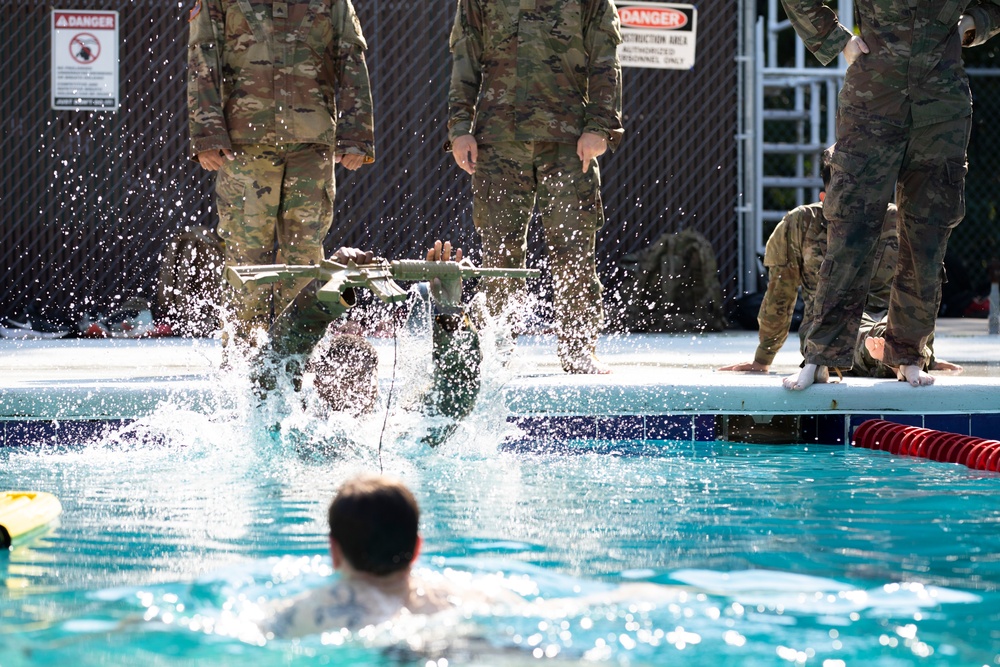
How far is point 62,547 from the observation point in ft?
11.3

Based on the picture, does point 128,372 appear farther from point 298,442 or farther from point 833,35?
point 833,35

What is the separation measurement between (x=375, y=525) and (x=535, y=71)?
3.94 m

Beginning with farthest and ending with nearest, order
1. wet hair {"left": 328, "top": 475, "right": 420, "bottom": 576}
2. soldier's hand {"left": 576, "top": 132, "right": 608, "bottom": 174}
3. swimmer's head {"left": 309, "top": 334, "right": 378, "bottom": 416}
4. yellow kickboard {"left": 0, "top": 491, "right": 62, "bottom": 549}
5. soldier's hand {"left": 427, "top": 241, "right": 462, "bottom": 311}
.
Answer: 1. soldier's hand {"left": 576, "top": 132, "right": 608, "bottom": 174}
2. swimmer's head {"left": 309, "top": 334, "right": 378, "bottom": 416}
3. soldier's hand {"left": 427, "top": 241, "right": 462, "bottom": 311}
4. yellow kickboard {"left": 0, "top": 491, "right": 62, "bottom": 549}
5. wet hair {"left": 328, "top": 475, "right": 420, "bottom": 576}

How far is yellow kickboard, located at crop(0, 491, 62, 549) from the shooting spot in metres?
3.47

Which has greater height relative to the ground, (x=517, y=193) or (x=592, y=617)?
(x=517, y=193)

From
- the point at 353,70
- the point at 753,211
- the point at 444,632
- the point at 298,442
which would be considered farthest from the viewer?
the point at 753,211

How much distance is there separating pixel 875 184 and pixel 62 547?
3322 mm

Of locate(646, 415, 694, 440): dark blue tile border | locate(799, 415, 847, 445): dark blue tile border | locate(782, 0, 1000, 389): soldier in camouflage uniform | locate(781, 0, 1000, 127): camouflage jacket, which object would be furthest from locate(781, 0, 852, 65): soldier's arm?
locate(646, 415, 694, 440): dark blue tile border

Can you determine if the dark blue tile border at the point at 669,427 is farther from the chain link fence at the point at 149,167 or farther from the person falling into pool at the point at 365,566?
the chain link fence at the point at 149,167

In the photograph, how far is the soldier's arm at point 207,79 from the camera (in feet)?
18.2

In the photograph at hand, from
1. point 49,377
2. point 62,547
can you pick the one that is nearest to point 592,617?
point 62,547

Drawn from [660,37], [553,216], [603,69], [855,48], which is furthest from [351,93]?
[660,37]

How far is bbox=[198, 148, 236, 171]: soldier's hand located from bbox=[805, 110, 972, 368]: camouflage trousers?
8.25ft

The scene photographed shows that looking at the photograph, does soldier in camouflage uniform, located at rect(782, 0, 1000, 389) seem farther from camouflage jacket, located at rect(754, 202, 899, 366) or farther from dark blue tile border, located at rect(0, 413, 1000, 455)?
camouflage jacket, located at rect(754, 202, 899, 366)
